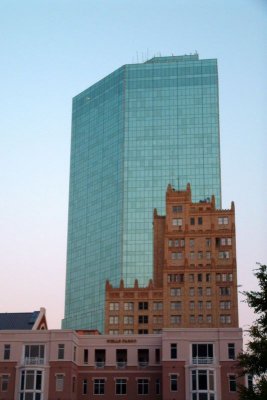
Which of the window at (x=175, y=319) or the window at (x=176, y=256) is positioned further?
the window at (x=176, y=256)

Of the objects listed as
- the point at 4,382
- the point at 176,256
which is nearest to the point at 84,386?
the point at 4,382

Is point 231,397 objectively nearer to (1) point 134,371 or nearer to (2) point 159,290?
(1) point 134,371

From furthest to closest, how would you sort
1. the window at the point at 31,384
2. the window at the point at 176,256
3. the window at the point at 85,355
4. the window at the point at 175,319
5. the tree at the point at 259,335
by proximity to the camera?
the window at the point at 176,256, the window at the point at 175,319, the window at the point at 85,355, the window at the point at 31,384, the tree at the point at 259,335

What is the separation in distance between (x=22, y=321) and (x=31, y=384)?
16.3 m

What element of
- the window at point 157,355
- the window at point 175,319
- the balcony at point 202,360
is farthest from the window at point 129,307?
the balcony at point 202,360

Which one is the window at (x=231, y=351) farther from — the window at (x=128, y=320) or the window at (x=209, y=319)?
the window at (x=128, y=320)

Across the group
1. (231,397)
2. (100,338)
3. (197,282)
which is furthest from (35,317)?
(197,282)

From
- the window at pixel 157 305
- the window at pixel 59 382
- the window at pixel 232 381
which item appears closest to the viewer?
the window at pixel 232 381

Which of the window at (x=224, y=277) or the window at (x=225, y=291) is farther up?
the window at (x=224, y=277)

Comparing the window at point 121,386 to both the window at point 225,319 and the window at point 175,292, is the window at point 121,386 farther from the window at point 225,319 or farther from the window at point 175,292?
the window at point 225,319

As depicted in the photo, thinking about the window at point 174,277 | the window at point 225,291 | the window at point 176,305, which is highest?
the window at point 174,277

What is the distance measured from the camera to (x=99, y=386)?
114625 mm

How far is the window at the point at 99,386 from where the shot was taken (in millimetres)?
114188

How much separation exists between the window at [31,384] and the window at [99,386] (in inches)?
359
